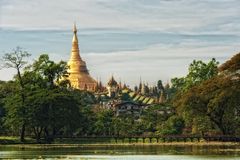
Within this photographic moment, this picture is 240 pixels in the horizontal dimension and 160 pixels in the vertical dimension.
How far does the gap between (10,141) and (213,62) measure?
83.1 feet

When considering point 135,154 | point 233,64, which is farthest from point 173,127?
point 135,154

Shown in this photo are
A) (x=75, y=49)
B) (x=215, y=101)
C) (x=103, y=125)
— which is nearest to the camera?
(x=215, y=101)

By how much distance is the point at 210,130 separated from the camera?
88312mm

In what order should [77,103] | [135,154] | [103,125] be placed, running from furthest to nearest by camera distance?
[103,125] < [77,103] < [135,154]

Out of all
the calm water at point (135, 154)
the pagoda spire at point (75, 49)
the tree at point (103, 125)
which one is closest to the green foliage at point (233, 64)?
the calm water at point (135, 154)

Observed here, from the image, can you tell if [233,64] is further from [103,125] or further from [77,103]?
[103,125]

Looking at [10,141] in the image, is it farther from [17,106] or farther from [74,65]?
[74,65]

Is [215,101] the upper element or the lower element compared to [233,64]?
lower

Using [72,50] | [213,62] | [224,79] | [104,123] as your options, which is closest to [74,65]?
[72,50]

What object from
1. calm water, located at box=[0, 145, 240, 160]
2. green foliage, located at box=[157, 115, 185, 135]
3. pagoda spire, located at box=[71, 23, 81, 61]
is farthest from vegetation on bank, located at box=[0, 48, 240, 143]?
pagoda spire, located at box=[71, 23, 81, 61]

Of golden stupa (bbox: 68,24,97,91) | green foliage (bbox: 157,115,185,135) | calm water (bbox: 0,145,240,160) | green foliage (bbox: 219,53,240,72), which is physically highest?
golden stupa (bbox: 68,24,97,91)

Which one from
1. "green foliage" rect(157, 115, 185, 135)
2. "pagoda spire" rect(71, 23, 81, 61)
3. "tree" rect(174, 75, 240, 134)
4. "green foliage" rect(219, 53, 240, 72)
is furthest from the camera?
"pagoda spire" rect(71, 23, 81, 61)

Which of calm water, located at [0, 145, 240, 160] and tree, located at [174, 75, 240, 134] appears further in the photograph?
tree, located at [174, 75, 240, 134]

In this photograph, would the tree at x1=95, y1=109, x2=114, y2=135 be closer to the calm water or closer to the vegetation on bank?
the vegetation on bank
